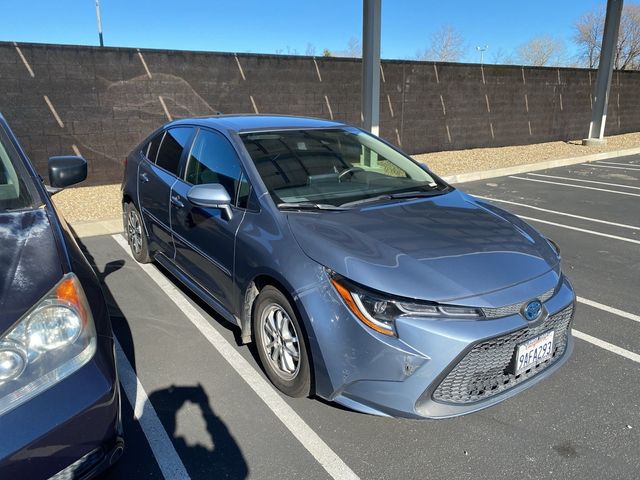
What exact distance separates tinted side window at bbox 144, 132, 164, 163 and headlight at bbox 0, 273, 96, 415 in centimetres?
290

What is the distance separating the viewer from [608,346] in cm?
344

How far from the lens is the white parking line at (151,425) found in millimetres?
2322

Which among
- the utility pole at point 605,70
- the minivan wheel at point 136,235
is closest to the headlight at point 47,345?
the minivan wheel at point 136,235

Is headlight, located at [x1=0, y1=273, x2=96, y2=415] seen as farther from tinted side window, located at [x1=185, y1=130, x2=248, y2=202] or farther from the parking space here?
tinted side window, located at [x1=185, y1=130, x2=248, y2=202]

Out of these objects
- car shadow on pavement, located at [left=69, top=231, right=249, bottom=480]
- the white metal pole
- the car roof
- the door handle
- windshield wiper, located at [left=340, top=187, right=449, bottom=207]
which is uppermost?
the white metal pole

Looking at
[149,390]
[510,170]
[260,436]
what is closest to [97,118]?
[149,390]

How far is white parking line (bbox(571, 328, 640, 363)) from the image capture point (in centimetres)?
331

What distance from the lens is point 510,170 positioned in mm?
11344

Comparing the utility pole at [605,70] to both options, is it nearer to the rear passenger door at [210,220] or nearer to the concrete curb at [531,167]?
the concrete curb at [531,167]

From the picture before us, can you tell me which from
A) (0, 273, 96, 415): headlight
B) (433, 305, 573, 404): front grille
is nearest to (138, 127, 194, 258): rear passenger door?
(0, 273, 96, 415): headlight

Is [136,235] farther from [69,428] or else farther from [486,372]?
[486,372]

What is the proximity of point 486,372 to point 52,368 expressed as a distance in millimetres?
1838

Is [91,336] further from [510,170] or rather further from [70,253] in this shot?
[510,170]

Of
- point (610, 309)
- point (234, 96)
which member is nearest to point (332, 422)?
point (610, 309)
